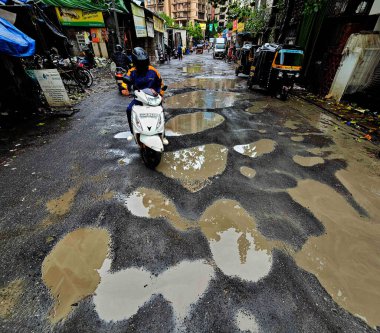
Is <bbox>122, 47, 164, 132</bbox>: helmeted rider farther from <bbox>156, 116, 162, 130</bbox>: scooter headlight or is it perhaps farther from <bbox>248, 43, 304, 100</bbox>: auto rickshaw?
<bbox>248, 43, 304, 100</bbox>: auto rickshaw

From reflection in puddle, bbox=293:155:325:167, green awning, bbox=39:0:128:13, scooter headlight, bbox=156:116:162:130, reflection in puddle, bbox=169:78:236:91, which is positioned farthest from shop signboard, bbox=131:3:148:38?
reflection in puddle, bbox=293:155:325:167

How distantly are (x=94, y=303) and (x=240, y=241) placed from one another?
1659mm

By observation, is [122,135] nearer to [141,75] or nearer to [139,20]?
[141,75]

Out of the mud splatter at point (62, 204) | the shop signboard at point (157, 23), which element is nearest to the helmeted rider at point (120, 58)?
the mud splatter at point (62, 204)

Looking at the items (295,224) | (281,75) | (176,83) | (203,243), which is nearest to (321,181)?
(295,224)

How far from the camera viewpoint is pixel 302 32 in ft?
39.0

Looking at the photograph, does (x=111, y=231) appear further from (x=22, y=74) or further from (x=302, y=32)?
(x=302, y=32)

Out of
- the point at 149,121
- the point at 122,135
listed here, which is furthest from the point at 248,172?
the point at 122,135

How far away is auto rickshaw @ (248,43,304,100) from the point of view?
8.41m

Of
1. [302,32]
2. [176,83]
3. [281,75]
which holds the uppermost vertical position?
[302,32]

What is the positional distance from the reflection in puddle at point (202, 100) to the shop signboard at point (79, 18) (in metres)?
10.8

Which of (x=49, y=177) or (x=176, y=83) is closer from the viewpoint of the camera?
(x=49, y=177)

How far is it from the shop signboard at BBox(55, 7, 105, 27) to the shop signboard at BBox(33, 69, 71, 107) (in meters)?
11.2

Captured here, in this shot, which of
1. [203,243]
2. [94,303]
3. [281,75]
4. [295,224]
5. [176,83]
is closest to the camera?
[94,303]
